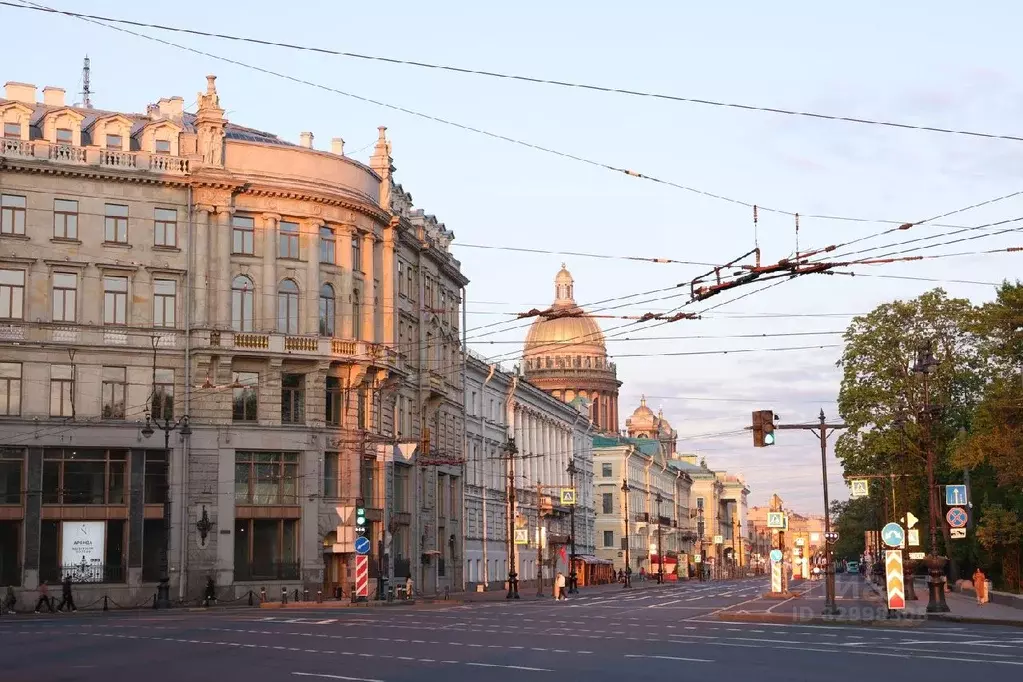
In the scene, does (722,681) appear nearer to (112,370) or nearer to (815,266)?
(815,266)

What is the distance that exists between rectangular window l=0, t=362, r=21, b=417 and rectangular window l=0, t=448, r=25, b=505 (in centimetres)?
168

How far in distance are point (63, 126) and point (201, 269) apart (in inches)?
→ 348

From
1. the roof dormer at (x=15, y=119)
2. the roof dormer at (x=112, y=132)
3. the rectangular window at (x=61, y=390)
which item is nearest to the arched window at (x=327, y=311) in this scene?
the roof dormer at (x=112, y=132)

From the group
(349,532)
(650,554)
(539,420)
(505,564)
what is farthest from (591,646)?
(650,554)

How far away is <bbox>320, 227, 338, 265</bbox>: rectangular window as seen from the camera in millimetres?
69000

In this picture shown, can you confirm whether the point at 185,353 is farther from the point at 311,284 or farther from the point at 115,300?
the point at 311,284

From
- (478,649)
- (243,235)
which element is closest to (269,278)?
(243,235)

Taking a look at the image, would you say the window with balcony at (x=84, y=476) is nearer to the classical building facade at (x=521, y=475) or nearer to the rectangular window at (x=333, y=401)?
the rectangular window at (x=333, y=401)

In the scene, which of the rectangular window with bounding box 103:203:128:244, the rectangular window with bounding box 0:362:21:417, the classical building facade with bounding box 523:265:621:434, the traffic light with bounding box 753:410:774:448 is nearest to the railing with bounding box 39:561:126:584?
the rectangular window with bounding box 0:362:21:417

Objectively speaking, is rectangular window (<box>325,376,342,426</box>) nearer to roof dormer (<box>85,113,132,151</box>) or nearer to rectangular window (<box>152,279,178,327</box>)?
rectangular window (<box>152,279,178,327</box>)

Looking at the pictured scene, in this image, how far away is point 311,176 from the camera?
68125 mm

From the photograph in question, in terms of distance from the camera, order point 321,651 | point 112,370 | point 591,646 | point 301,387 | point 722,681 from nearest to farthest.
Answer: point 722,681 < point 321,651 < point 591,646 < point 112,370 < point 301,387

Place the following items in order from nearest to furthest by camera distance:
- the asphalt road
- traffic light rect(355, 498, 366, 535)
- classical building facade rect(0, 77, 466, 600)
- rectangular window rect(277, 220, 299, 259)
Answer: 1. the asphalt road
2. traffic light rect(355, 498, 366, 535)
3. classical building facade rect(0, 77, 466, 600)
4. rectangular window rect(277, 220, 299, 259)

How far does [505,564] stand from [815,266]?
254 ft
